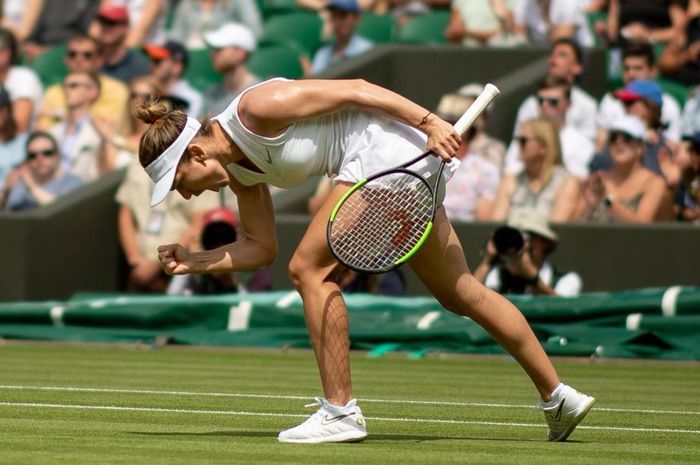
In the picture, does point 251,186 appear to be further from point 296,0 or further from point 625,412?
point 296,0

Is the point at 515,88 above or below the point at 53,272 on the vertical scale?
above

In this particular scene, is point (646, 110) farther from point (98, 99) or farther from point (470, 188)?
point (98, 99)

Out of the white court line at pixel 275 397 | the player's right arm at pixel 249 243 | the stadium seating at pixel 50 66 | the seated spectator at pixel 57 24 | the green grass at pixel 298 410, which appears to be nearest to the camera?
the green grass at pixel 298 410

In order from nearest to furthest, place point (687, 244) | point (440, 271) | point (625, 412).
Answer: point (440, 271)
point (625, 412)
point (687, 244)

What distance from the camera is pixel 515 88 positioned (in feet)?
54.2

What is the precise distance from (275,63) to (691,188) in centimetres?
549

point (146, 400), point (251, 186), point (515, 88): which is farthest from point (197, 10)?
point (251, 186)

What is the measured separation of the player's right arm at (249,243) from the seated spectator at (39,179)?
9305mm

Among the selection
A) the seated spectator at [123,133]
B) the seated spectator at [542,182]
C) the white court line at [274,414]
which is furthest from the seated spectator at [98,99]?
the white court line at [274,414]

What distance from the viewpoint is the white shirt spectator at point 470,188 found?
15.0 metres

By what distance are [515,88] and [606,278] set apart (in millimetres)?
2937

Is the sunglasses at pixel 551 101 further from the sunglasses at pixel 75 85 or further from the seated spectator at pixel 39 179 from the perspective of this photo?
the sunglasses at pixel 75 85

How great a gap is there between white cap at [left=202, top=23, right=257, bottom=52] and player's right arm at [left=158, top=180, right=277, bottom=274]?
9953mm

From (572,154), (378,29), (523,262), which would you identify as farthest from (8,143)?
(523,262)
